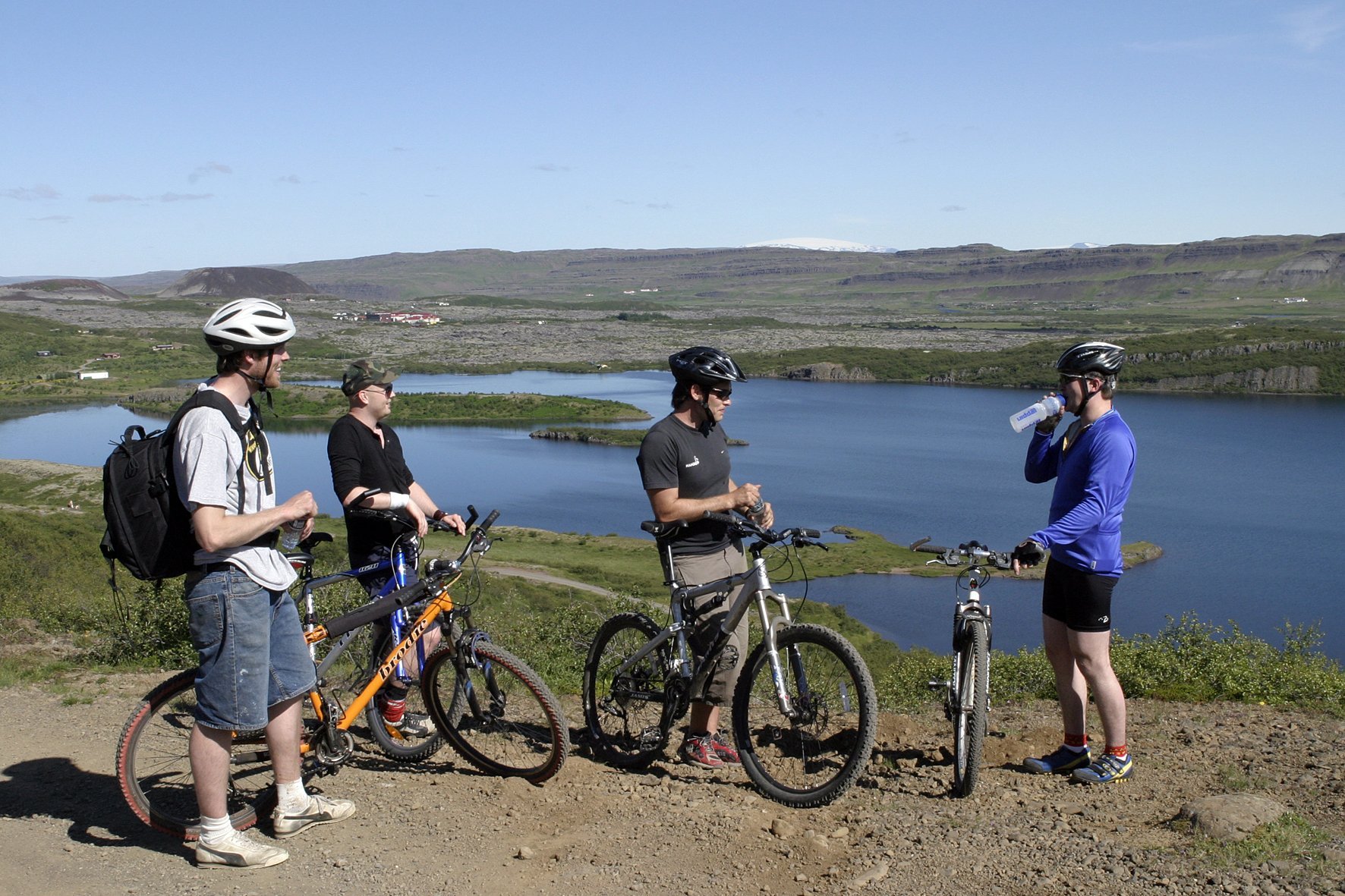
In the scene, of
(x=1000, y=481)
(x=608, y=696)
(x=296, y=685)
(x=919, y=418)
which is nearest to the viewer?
(x=296, y=685)

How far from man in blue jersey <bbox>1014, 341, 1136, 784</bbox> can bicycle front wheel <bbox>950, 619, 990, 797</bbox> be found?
339 millimetres

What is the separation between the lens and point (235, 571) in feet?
12.5

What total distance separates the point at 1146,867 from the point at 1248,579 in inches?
1852

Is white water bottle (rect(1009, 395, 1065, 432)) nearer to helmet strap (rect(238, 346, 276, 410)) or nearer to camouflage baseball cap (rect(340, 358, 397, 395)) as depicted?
camouflage baseball cap (rect(340, 358, 397, 395))

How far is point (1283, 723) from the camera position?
5.90 metres

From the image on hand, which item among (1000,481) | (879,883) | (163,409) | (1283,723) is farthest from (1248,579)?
(163,409)

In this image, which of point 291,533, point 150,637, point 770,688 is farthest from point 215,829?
point 150,637

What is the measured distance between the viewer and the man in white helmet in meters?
3.66

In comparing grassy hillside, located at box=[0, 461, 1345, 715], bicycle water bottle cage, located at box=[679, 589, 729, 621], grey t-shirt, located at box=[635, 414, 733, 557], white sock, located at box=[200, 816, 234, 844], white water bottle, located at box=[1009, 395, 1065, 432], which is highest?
white water bottle, located at box=[1009, 395, 1065, 432]

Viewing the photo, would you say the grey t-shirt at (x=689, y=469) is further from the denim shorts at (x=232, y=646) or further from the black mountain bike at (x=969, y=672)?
the denim shorts at (x=232, y=646)

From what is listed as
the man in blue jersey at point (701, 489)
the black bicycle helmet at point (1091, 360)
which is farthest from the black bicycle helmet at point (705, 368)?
the black bicycle helmet at point (1091, 360)

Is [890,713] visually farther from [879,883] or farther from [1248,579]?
[1248,579]

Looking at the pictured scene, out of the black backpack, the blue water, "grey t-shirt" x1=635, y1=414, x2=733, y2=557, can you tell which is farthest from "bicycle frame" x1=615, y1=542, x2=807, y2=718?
the blue water

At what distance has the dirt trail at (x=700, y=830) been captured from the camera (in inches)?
153
